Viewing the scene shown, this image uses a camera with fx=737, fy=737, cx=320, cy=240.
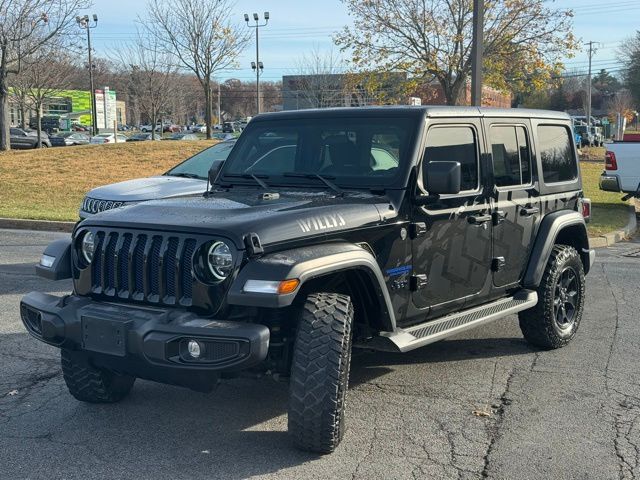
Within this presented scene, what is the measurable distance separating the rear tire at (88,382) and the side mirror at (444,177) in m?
2.25

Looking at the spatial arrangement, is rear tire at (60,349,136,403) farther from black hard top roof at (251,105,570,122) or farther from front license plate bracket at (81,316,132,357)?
black hard top roof at (251,105,570,122)

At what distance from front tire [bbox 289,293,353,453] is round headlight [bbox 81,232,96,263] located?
135cm

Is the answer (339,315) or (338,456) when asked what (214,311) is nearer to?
(339,315)

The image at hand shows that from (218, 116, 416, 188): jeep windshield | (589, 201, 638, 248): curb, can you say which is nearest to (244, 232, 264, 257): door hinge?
(218, 116, 416, 188): jeep windshield

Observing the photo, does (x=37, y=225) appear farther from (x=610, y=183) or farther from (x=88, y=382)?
(x=610, y=183)

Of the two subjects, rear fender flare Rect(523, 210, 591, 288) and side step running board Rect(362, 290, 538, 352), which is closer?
side step running board Rect(362, 290, 538, 352)

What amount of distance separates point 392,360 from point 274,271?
233 cm

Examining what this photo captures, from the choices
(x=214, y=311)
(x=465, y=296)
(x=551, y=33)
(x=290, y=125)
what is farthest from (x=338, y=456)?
(x=551, y=33)

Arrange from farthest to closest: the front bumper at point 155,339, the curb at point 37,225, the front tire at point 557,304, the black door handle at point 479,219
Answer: the curb at point 37,225
the front tire at point 557,304
the black door handle at point 479,219
the front bumper at point 155,339

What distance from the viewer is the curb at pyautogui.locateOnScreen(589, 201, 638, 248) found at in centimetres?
1163

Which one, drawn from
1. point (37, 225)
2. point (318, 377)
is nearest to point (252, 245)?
point (318, 377)

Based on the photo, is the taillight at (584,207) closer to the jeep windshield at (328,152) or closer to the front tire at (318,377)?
the jeep windshield at (328,152)

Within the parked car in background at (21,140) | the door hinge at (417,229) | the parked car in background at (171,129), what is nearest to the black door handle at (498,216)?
the door hinge at (417,229)

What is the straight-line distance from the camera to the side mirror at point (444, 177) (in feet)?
14.8
